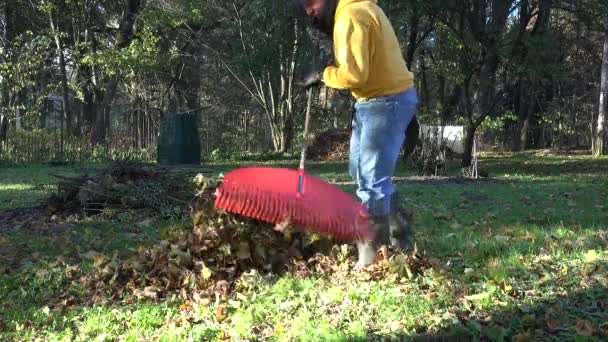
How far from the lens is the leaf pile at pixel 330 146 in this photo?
69.4ft

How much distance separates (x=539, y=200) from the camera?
27.0 feet

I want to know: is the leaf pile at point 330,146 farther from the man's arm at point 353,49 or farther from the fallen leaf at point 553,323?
the fallen leaf at point 553,323

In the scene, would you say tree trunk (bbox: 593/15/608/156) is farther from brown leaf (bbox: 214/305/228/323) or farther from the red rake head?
brown leaf (bbox: 214/305/228/323)

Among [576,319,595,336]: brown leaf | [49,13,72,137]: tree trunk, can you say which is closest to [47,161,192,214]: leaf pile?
[576,319,595,336]: brown leaf

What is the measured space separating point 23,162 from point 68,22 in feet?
21.1

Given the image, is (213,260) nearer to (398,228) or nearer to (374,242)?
(374,242)

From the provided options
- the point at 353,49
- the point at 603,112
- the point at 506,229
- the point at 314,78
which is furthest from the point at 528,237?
the point at 603,112

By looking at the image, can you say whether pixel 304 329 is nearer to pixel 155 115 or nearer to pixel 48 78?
pixel 155 115

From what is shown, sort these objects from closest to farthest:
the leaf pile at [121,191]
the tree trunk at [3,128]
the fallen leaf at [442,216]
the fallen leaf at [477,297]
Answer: the fallen leaf at [477,297] → the fallen leaf at [442,216] → the leaf pile at [121,191] → the tree trunk at [3,128]

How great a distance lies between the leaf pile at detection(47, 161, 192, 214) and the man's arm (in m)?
3.46

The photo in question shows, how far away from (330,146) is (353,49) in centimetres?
1823

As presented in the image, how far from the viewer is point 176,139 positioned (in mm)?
16203

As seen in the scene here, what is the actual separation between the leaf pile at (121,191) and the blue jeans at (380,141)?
10.5 feet

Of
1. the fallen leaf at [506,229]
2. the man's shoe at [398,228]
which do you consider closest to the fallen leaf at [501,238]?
the fallen leaf at [506,229]
